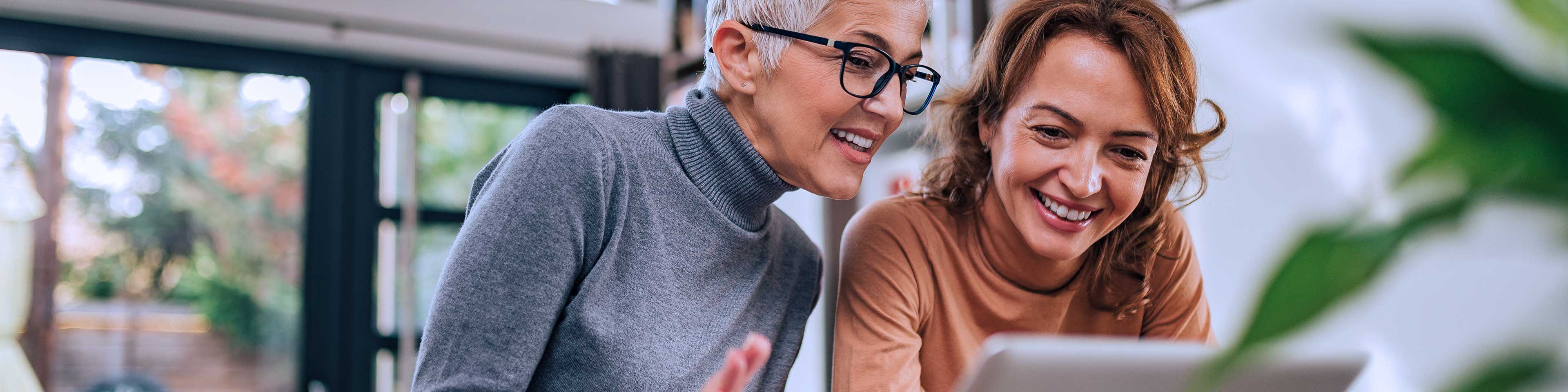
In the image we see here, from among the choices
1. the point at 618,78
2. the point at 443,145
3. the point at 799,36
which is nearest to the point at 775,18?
the point at 799,36

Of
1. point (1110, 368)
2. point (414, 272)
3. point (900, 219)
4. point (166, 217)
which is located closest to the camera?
point (1110, 368)

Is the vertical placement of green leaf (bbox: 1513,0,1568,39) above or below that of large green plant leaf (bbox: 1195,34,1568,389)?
above

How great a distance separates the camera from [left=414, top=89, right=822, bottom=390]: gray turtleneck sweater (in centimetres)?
101

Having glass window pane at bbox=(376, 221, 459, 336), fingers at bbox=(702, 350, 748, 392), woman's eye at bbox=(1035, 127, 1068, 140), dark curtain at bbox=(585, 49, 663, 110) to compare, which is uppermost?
dark curtain at bbox=(585, 49, 663, 110)

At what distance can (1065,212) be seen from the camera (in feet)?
4.00

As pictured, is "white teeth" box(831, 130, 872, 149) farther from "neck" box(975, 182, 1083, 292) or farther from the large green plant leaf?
the large green plant leaf

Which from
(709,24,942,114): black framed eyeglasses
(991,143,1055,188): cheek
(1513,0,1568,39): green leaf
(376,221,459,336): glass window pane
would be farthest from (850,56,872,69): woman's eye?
(376,221,459,336): glass window pane

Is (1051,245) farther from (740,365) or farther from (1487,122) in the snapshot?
(1487,122)

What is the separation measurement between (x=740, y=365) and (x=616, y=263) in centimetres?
33

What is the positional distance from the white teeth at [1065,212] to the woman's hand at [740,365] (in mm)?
511

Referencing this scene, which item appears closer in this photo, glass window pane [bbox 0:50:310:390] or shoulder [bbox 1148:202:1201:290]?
shoulder [bbox 1148:202:1201:290]

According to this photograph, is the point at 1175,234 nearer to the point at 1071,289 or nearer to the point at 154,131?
the point at 1071,289

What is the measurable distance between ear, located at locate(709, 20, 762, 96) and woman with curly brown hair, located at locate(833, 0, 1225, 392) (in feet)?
0.82

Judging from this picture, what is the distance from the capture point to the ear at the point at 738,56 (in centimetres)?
120
